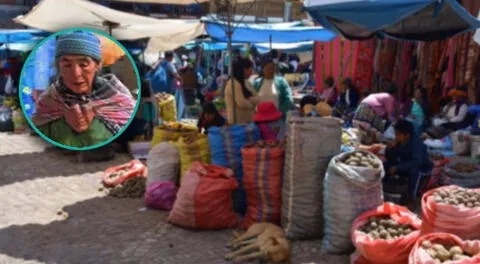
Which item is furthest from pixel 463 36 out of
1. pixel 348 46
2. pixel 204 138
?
pixel 204 138

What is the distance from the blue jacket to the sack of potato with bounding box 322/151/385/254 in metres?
1.28

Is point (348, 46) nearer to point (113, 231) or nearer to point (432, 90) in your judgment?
point (432, 90)

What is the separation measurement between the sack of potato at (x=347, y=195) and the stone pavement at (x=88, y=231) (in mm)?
165

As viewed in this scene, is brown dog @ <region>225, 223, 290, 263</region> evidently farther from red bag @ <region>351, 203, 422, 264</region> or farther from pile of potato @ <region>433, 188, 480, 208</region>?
pile of potato @ <region>433, 188, 480, 208</region>

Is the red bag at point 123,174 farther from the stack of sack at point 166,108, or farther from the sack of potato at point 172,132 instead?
the stack of sack at point 166,108

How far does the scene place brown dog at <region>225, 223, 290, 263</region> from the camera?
4.05m

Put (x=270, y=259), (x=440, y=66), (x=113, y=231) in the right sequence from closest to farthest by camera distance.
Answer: (x=270, y=259) → (x=113, y=231) → (x=440, y=66)

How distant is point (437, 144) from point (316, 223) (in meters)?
4.43

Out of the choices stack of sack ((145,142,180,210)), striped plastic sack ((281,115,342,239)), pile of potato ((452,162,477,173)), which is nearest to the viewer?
striped plastic sack ((281,115,342,239))

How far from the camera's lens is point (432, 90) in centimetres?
1007

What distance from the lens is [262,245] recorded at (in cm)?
412

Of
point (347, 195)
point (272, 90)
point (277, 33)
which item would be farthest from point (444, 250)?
point (277, 33)

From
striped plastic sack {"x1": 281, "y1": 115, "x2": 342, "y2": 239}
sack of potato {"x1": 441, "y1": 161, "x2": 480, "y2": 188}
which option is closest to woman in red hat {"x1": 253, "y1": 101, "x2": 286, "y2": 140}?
striped plastic sack {"x1": 281, "y1": 115, "x2": 342, "y2": 239}

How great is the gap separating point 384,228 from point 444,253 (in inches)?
25.3
